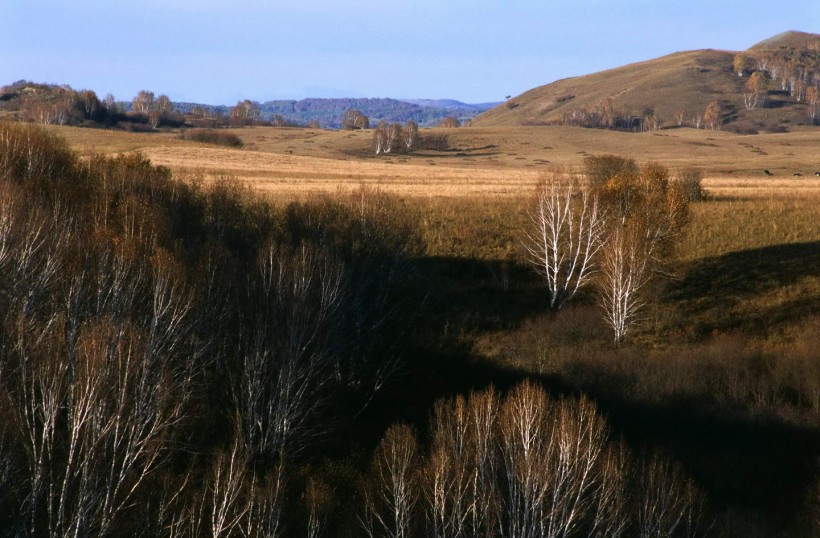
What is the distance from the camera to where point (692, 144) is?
152m

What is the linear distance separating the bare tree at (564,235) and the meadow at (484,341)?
1.17 meters

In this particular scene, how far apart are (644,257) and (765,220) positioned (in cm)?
2040

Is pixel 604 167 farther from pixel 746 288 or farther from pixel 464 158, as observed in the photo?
pixel 464 158

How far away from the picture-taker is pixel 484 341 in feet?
148

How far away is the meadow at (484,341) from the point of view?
25.0 metres

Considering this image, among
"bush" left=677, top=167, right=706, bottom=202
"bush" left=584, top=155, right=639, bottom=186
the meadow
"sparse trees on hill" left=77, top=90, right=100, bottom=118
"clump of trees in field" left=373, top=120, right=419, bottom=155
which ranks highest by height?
"sparse trees on hill" left=77, top=90, right=100, bottom=118

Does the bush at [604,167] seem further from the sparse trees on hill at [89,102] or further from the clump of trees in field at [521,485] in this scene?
the sparse trees on hill at [89,102]

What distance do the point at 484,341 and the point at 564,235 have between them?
10.6 metres

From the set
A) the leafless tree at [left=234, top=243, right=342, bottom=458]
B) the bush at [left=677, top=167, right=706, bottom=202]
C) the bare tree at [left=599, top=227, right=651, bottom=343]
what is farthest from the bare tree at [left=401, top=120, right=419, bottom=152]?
the leafless tree at [left=234, top=243, right=342, bottom=458]

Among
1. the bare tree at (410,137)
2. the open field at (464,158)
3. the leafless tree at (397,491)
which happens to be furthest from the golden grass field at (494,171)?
the leafless tree at (397,491)

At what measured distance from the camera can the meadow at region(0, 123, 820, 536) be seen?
2497cm

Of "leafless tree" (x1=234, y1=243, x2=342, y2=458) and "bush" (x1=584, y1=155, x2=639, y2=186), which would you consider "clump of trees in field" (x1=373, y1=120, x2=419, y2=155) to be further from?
"leafless tree" (x1=234, y1=243, x2=342, y2=458)

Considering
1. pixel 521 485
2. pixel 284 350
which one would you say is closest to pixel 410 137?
pixel 284 350

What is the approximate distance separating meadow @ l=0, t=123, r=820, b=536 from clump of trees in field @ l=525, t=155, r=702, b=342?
126 centimetres
